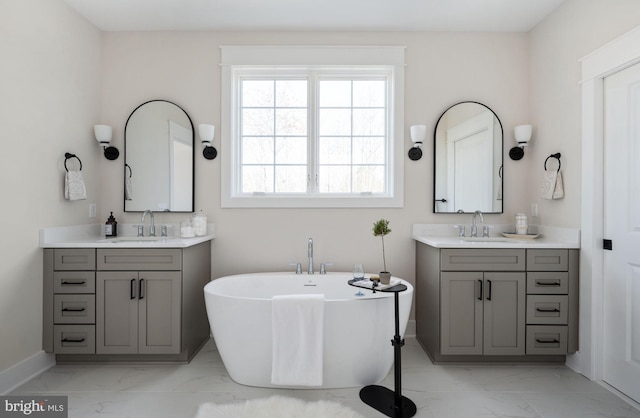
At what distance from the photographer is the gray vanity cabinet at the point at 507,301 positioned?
2502mm

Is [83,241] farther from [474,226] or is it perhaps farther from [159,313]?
[474,226]

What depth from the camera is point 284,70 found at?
10.4ft

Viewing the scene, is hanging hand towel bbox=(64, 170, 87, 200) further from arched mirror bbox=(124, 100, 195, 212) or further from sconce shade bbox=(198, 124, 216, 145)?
sconce shade bbox=(198, 124, 216, 145)

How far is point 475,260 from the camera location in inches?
99.0

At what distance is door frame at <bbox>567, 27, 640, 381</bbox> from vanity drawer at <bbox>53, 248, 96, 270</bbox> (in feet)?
10.8

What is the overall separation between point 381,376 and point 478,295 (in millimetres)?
864

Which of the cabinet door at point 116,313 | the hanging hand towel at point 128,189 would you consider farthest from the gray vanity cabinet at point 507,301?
the hanging hand towel at point 128,189

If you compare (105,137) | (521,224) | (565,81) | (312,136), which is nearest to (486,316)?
(521,224)

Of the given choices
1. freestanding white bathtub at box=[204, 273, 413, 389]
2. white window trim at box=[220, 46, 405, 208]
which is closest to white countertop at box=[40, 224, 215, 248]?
freestanding white bathtub at box=[204, 273, 413, 389]

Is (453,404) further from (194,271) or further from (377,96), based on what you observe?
(377,96)

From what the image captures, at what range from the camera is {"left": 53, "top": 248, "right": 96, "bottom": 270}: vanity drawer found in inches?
97.3

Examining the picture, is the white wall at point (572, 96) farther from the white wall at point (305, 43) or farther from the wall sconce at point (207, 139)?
the wall sconce at point (207, 139)

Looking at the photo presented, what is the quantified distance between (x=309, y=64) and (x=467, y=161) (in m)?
1.57

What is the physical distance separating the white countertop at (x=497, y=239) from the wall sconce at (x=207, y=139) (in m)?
1.81
